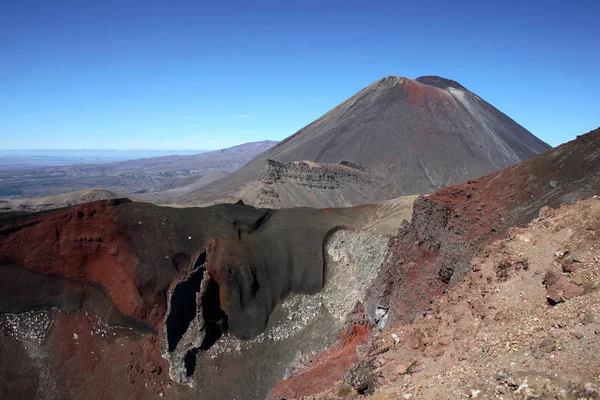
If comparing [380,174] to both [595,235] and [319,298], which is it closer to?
[319,298]

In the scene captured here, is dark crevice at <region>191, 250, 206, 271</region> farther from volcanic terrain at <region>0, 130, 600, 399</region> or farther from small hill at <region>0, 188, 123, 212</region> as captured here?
small hill at <region>0, 188, 123, 212</region>

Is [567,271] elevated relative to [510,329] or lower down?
elevated

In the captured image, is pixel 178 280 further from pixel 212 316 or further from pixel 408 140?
pixel 408 140

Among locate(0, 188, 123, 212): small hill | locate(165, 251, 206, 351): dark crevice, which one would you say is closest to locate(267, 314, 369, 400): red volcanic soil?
locate(165, 251, 206, 351): dark crevice

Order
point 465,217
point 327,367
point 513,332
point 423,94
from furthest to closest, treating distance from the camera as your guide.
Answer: point 423,94 < point 465,217 < point 327,367 < point 513,332

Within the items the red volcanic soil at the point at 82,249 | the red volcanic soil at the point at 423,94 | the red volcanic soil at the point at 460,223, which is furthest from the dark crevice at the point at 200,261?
the red volcanic soil at the point at 423,94

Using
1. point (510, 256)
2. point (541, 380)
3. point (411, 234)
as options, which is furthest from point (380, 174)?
point (541, 380)

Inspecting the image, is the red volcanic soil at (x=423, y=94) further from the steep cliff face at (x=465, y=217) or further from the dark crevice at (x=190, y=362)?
the dark crevice at (x=190, y=362)

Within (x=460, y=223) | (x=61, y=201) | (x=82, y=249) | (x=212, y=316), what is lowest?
(x=212, y=316)

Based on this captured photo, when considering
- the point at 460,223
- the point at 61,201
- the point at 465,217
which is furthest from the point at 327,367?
the point at 61,201
